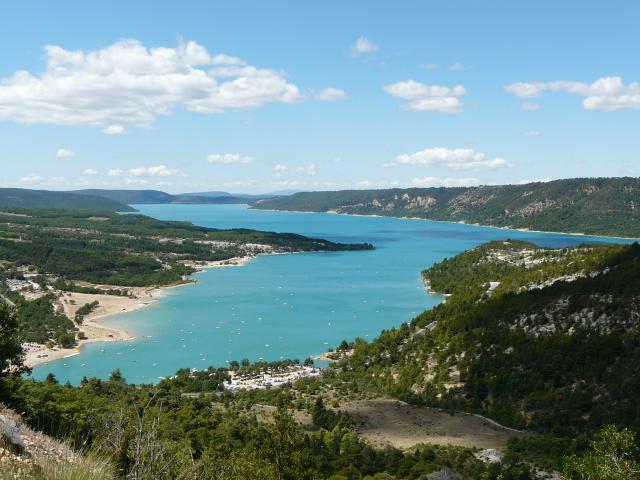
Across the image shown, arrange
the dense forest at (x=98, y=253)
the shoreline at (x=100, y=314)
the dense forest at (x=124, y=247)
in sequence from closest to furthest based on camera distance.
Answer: the shoreline at (x=100, y=314)
the dense forest at (x=98, y=253)
the dense forest at (x=124, y=247)

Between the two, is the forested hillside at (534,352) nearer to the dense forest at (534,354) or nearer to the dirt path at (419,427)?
the dense forest at (534,354)

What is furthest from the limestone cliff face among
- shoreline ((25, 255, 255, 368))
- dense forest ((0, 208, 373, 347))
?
dense forest ((0, 208, 373, 347))

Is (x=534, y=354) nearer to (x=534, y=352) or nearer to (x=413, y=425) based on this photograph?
(x=534, y=352)

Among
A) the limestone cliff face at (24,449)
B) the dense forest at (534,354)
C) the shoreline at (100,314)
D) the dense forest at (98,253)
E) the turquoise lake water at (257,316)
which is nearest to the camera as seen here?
the limestone cliff face at (24,449)

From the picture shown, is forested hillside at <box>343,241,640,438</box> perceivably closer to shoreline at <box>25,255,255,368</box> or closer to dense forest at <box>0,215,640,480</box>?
dense forest at <box>0,215,640,480</box>

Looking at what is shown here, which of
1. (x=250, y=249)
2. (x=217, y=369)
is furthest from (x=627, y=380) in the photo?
(x=250, y=249)

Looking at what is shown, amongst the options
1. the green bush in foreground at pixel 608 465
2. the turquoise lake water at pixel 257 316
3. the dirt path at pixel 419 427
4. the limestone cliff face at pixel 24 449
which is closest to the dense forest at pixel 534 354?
the dirt path at pixel 419 427

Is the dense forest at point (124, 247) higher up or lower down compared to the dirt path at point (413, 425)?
higher up

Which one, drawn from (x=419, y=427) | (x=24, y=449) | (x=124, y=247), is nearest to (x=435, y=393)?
(x=419, y=427)
